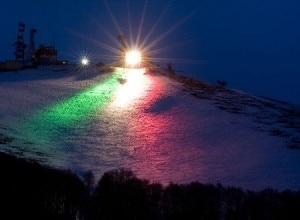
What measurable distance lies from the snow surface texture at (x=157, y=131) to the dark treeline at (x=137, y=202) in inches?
241

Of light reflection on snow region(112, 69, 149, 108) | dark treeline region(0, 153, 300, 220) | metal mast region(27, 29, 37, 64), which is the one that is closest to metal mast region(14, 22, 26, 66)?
metal mast region(27, 29, 37, 64)

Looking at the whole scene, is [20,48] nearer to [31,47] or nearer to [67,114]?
[31,47]

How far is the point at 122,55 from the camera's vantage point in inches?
2918

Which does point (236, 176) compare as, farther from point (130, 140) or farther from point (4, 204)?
point (4, 204)

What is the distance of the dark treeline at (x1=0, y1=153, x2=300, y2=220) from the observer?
16562 millimetres

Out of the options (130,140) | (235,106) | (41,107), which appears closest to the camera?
(130,140)

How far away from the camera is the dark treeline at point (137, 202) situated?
1656 centimetres

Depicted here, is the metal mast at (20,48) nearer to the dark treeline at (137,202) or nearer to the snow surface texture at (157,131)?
the snow surface texture at (157,131)

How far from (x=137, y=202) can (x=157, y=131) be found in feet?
56.4

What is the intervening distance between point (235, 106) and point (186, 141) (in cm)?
1262

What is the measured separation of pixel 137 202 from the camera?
16953 mm

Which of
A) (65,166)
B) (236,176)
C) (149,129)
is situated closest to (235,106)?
(149,129)

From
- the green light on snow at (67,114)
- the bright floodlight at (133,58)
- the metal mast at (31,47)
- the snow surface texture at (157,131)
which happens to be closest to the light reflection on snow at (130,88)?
the snow surface texture at (157,131)

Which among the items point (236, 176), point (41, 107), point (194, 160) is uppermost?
point (41, 107)
